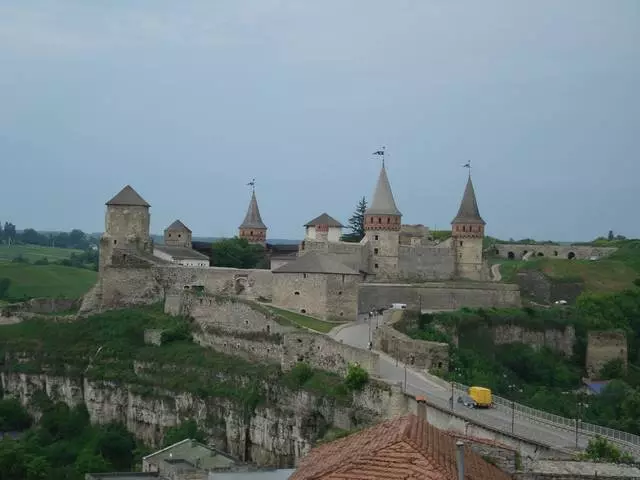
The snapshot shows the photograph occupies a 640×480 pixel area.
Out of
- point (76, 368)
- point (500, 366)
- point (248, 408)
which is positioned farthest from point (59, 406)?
point (500, 366)

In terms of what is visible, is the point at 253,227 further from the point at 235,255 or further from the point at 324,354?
the point at 324,354

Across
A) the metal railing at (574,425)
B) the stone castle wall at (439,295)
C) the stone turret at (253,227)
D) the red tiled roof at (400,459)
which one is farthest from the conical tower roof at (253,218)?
the red tiled roof at (400,459)

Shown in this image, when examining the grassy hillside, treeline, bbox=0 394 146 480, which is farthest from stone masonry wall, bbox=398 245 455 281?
treeline, bbox=0 394 146 480

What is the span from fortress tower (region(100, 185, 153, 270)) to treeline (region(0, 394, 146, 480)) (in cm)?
964

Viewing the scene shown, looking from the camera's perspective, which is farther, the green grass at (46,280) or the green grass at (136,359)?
the green grass at (46,280)

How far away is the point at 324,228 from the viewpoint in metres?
83.4

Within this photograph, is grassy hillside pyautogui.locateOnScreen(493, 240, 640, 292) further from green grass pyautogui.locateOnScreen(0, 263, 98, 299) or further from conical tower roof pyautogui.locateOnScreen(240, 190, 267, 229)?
green grass pyautogui.locateOnScreen(0, 263, 98, 299)

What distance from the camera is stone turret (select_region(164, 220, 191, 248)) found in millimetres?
83375

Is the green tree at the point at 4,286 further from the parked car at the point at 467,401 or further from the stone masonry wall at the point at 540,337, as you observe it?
the parked car at the point at 467,401

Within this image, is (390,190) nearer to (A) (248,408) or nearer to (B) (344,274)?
(B) (344,274)

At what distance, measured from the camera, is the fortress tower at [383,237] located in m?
70.8

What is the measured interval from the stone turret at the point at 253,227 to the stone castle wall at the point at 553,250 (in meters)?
23.5

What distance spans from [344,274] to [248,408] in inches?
379

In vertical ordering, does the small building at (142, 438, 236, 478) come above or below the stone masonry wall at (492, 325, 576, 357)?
below
